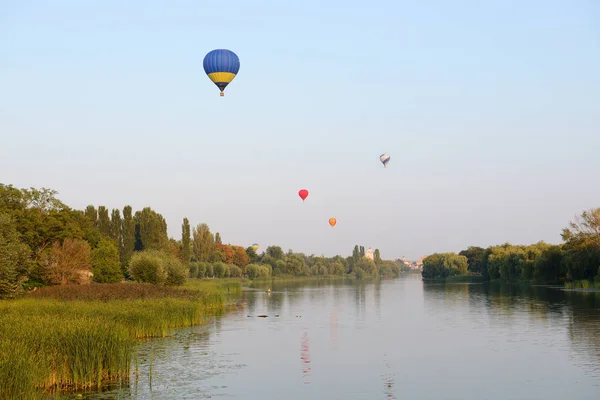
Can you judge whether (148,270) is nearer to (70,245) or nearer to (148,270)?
(148,270)

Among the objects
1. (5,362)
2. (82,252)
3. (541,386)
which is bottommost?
(541,386)

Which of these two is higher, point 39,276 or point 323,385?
point 39,276

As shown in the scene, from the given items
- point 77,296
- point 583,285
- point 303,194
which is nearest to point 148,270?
point 77,296

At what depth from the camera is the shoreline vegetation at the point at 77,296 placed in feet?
80.3

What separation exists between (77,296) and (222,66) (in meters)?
23.7

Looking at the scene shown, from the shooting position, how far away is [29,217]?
65.3m

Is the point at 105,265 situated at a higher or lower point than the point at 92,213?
lower

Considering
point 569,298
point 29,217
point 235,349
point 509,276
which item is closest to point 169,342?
point 235,349

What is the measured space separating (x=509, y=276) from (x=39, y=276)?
99.4m

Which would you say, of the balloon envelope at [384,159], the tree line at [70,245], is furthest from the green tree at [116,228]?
the balloon envelope at [384,159]

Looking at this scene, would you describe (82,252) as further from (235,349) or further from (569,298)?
(569,298)

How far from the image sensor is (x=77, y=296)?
4925 cm

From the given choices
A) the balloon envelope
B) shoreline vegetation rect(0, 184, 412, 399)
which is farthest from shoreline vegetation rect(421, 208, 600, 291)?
shoreline vegetation rect(0, 184, 412, 399)

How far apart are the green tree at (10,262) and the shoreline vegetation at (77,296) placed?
0.26 feet
